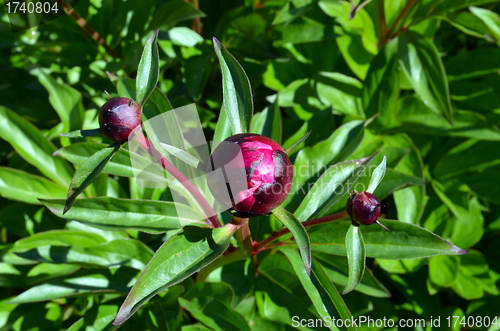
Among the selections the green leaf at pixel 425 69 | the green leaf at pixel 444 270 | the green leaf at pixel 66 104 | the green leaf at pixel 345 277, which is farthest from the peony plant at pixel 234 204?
the green leaf at pixel 444 270

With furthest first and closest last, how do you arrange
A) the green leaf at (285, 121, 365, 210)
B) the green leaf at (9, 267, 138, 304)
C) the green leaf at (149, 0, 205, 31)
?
1. the green leaf at (149, 0, 205, 31)
2. the green leaf at (285, 121, 365, 210)
3. the green leaf at (9, 267, 138, 304)

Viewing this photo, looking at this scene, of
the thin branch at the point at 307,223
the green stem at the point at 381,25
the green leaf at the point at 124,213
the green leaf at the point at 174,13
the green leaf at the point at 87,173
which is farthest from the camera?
the green stem at the point at 381,25

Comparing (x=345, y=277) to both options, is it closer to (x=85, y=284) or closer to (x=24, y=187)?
(x=85, y=284)

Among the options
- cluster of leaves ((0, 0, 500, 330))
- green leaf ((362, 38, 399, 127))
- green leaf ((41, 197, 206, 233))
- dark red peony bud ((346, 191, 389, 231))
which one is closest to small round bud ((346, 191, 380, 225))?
dark red peony bud ((346, 191, 389, 231))

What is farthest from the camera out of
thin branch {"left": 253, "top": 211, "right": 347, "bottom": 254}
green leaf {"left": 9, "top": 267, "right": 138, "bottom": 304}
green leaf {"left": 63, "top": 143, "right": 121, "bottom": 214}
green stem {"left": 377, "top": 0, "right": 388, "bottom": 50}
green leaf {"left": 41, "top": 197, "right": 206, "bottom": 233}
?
green stem {"left": 377, "top": 0, "right": 388, "bottom": 50}

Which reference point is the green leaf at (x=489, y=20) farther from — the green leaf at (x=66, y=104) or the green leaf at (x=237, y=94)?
the green leaf at (x=66, y=104)

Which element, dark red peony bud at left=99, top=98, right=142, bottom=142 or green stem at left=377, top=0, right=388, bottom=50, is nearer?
dark red peony bud at left=99, top=98, right=142, bottom=142

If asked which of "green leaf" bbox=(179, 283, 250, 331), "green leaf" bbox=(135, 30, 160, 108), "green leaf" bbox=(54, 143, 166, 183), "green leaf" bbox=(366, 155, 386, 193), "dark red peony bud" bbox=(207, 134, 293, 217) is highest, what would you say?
"green leaf" bbox=(135, 30, 160, 108)

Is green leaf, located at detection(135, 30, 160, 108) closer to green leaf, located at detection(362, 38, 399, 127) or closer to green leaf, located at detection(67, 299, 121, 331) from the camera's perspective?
green leaf, located at detection(67, 299, 121, 331)
